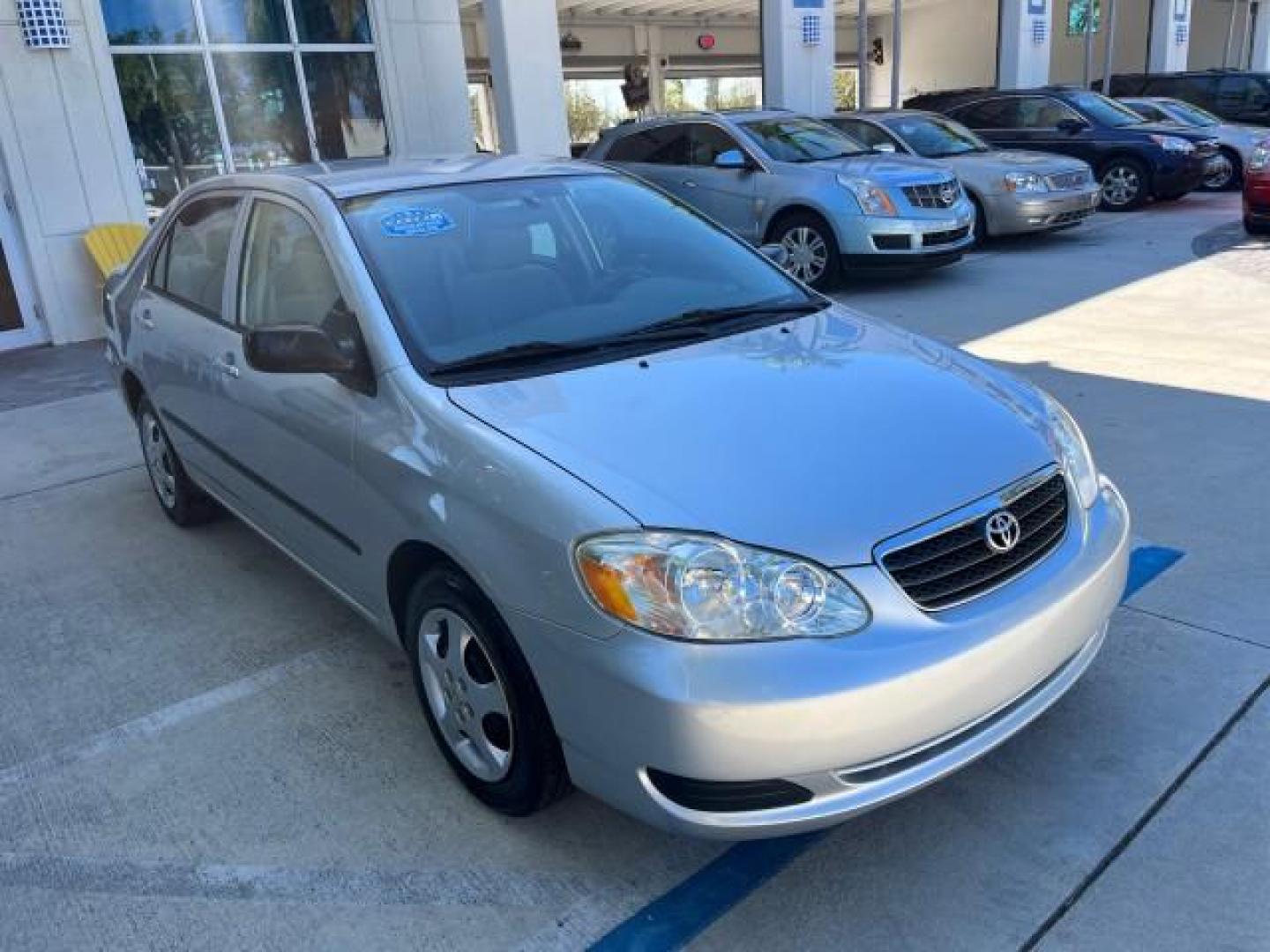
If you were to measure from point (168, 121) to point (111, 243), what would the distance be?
4.64ft

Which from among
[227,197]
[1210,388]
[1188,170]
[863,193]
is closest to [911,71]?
[1188,170]

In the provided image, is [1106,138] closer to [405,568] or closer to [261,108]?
[261,108]

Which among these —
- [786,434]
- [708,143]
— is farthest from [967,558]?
[708,143]

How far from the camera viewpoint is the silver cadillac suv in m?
8.93

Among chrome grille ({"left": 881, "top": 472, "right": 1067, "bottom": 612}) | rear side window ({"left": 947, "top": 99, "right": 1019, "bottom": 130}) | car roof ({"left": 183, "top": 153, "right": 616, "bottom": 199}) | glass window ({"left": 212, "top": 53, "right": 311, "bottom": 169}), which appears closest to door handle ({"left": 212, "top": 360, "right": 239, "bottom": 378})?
car roof ({"left": 183, "top": 153, "right": 616, "bottom": 199})

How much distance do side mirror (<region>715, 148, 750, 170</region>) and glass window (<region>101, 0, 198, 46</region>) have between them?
16.2 feet

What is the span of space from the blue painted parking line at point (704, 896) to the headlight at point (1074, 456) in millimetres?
1085

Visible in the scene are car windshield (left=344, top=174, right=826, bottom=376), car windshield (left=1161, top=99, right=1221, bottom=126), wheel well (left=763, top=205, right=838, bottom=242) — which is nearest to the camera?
car windshield (left=344, top=174, right=826, bottom=376)

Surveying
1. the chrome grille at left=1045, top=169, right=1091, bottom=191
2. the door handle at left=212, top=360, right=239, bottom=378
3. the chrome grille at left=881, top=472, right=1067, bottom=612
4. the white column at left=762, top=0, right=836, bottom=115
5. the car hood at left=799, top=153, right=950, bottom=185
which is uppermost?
the white column at left=762, top=0, right=836, bottom=115

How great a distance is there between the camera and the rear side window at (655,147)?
10070 millimetres

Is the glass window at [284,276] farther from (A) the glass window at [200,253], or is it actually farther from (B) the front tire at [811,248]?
(B) the front tire at [811,248]

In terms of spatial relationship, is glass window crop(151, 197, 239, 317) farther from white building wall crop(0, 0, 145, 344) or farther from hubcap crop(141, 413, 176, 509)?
white building wall crop(0, 0, 145, 344)

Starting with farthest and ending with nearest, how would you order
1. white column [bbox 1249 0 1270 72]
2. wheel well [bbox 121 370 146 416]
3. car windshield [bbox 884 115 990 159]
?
white column [bbox 1249 0 1270 72], car windshield [bbox 884 115 990 159], wheel well [bbox 121 370 146 416]

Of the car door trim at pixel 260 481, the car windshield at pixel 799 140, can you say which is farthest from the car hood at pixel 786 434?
the car windshield at pixel 799 140
